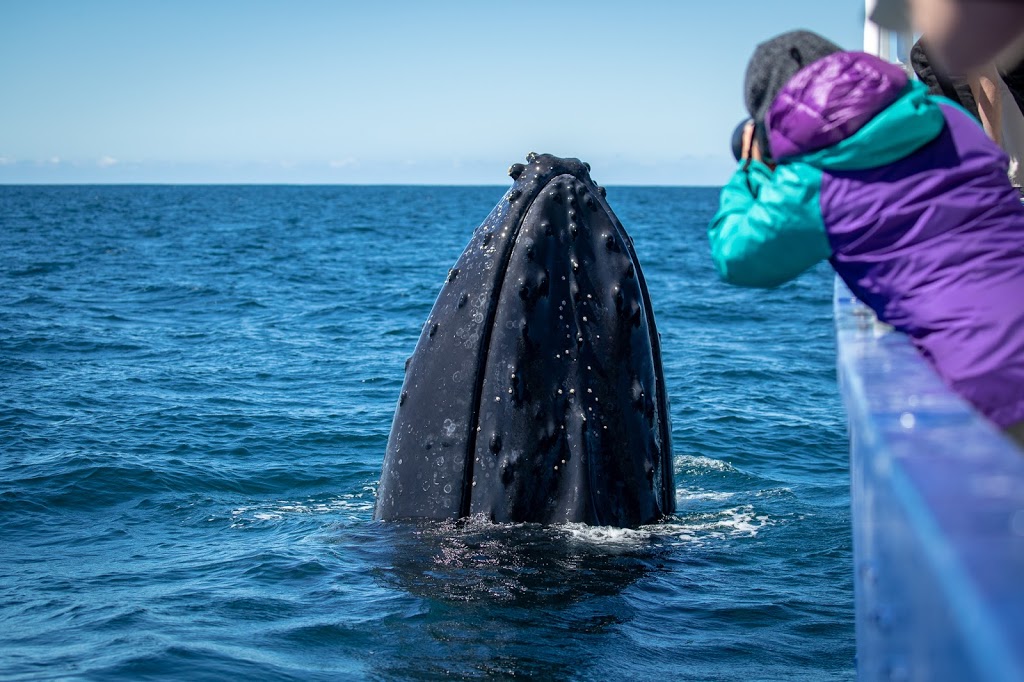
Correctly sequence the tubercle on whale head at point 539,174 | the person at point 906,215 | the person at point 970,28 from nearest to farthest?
the person at point 970,28 → the person at point 906,215 → the tubercle on whale head at point 539,174

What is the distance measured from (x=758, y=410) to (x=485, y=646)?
9095 millimetres

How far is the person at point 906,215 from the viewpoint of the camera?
2.50 metres

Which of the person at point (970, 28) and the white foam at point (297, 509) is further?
the white foam at point (297, 509)

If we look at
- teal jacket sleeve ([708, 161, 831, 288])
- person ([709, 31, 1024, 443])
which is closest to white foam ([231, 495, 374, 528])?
teal jacket sleeve ([708, 161, 831, 288])

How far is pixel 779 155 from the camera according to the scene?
107 inches

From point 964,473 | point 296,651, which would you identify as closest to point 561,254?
point 296,651

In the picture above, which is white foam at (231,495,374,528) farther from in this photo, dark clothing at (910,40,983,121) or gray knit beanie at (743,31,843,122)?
gray knit beanie at (743,31,843,122)

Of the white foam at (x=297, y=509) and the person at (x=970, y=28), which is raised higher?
the person at (x=970, y=28)

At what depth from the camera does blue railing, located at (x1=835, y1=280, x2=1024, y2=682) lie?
1.09 m

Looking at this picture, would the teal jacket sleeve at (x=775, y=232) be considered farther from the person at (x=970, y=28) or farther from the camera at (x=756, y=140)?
the person at (x=970, y=28)

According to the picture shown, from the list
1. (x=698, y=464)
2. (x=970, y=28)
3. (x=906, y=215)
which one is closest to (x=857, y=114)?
(x=906, y=215)

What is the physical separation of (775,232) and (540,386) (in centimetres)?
227

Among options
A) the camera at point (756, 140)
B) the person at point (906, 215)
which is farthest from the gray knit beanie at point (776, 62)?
the person at point (906, 215)

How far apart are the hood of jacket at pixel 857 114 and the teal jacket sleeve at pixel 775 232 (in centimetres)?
9
